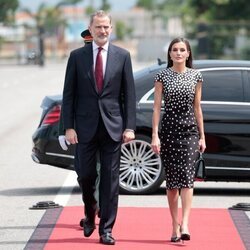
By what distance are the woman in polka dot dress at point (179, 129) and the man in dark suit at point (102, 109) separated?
0.31m

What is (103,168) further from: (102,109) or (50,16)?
(50,16)

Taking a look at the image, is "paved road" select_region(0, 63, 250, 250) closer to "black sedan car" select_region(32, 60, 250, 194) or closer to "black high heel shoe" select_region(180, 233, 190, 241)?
"black sedan car" select_region(32, 60, 250, 194)

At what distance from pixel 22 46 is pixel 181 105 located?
10596 centimetres

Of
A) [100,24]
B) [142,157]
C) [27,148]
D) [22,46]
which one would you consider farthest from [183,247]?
[22,46]

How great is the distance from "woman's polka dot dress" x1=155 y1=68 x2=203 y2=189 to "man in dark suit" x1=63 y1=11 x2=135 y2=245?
360 millimetres

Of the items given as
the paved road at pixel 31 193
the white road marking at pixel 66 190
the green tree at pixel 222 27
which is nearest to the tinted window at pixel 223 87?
the paved road at pixel 31 193

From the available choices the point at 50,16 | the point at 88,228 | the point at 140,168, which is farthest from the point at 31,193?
the point at 50,16

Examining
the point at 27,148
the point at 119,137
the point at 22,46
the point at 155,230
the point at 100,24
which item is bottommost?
the point at 22,46

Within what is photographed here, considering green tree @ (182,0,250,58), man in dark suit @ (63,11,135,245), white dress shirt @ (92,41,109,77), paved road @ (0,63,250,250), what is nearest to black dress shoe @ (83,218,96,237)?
man in dark suit @ (63,11,135,245)

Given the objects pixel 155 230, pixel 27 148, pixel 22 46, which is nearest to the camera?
pixel 155 230

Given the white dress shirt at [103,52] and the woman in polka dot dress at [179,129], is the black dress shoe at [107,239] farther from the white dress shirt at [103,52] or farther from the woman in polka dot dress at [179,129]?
the white dress shirt at [103,52]

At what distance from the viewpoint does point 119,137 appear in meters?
9.30

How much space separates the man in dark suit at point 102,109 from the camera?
927 centimetres

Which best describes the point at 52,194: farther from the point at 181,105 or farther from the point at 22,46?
the point at 22,46
